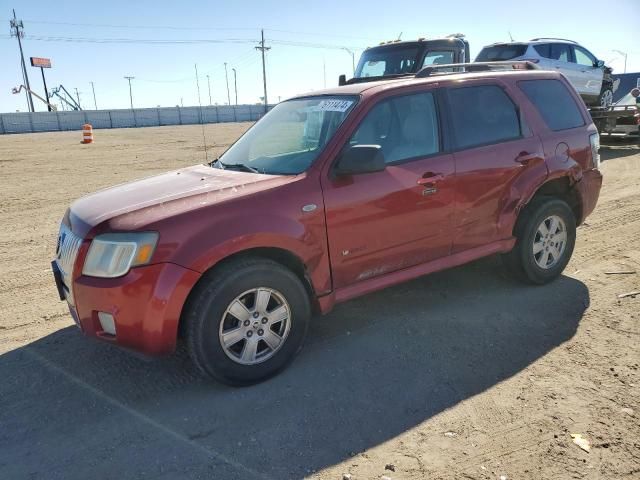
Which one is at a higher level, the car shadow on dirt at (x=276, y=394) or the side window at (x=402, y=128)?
the side window at (x=402, y=128)

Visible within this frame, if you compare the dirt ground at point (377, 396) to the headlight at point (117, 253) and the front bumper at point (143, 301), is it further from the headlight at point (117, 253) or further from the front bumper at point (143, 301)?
the headlight at point (117, 253)

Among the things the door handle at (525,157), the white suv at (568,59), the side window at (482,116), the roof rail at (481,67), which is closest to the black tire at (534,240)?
the door handle at (525,157)

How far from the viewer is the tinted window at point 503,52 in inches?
535

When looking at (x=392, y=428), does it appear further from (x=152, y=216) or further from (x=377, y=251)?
(x=152, y=216)

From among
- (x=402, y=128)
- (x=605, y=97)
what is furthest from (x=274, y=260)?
(x=605, y=97)

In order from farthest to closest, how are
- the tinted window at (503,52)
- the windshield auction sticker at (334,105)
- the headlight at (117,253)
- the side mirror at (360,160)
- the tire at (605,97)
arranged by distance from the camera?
1. the tire at (605,97)
2. the tinted window at (503,52)
3. the windshield auction sticker at (334,105)
4. the side mirror at (360,160)
5. the headlight at (117,253)

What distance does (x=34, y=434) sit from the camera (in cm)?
293

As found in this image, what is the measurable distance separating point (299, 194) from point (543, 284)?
2748 mm

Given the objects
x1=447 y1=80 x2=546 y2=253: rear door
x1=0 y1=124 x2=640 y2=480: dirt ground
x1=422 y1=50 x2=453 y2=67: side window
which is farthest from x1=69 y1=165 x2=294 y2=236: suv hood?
x1=422 y1=50 x2=453 y2=67: side window

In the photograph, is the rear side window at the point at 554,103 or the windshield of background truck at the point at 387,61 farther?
the windshield of background truck at the point at 387,61

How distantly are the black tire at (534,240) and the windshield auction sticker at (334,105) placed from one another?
1.95 meters

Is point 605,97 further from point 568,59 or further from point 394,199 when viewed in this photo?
point 394,199

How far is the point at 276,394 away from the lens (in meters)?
3.27

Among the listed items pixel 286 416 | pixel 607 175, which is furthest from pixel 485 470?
pixel 607 175
